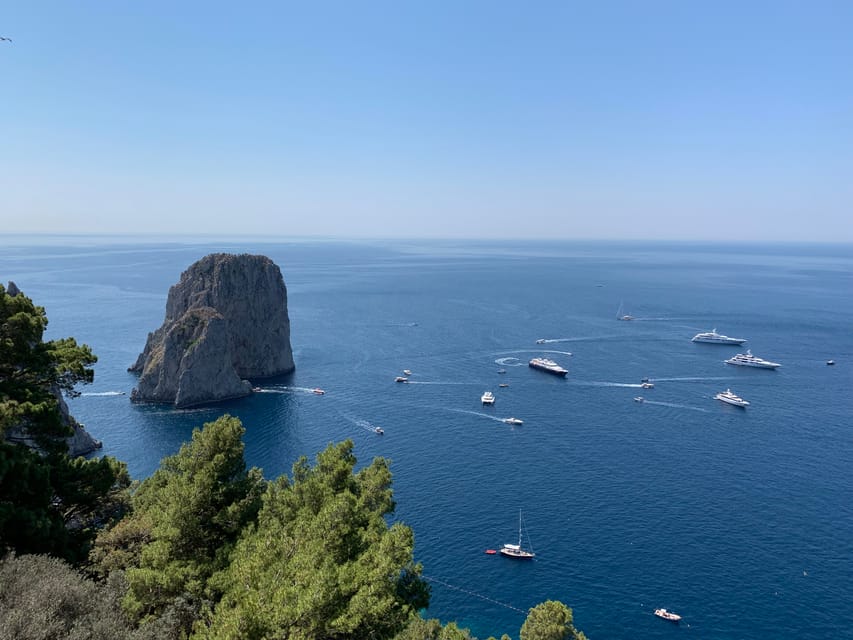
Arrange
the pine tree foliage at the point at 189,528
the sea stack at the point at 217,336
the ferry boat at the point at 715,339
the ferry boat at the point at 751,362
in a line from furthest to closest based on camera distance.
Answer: the ferry boat at the point at 715,339
the ferry boat at the point at 751,362
the sea stack at the point at 217,336
the pine tree foliage at the point at 189,528

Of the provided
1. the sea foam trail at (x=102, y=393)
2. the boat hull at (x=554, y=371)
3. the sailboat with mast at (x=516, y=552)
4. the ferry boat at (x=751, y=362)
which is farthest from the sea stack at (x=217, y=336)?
the ferry boat at (x=751, y=362)

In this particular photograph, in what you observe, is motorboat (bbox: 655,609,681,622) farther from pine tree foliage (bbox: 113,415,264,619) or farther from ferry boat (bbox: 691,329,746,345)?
ferry boat (bbox: 691,329,746,345)

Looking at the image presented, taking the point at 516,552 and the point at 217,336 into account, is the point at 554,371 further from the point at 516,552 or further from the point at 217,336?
the point at 217,336

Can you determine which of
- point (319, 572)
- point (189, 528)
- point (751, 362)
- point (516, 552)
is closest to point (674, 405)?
point (751, 362)

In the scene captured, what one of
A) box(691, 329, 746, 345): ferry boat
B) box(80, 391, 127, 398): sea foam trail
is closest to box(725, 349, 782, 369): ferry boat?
box(691, 329, 746, 345): ferry boat

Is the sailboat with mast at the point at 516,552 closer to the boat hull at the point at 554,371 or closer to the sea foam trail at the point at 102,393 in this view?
the boat hull at the point at 554,371
